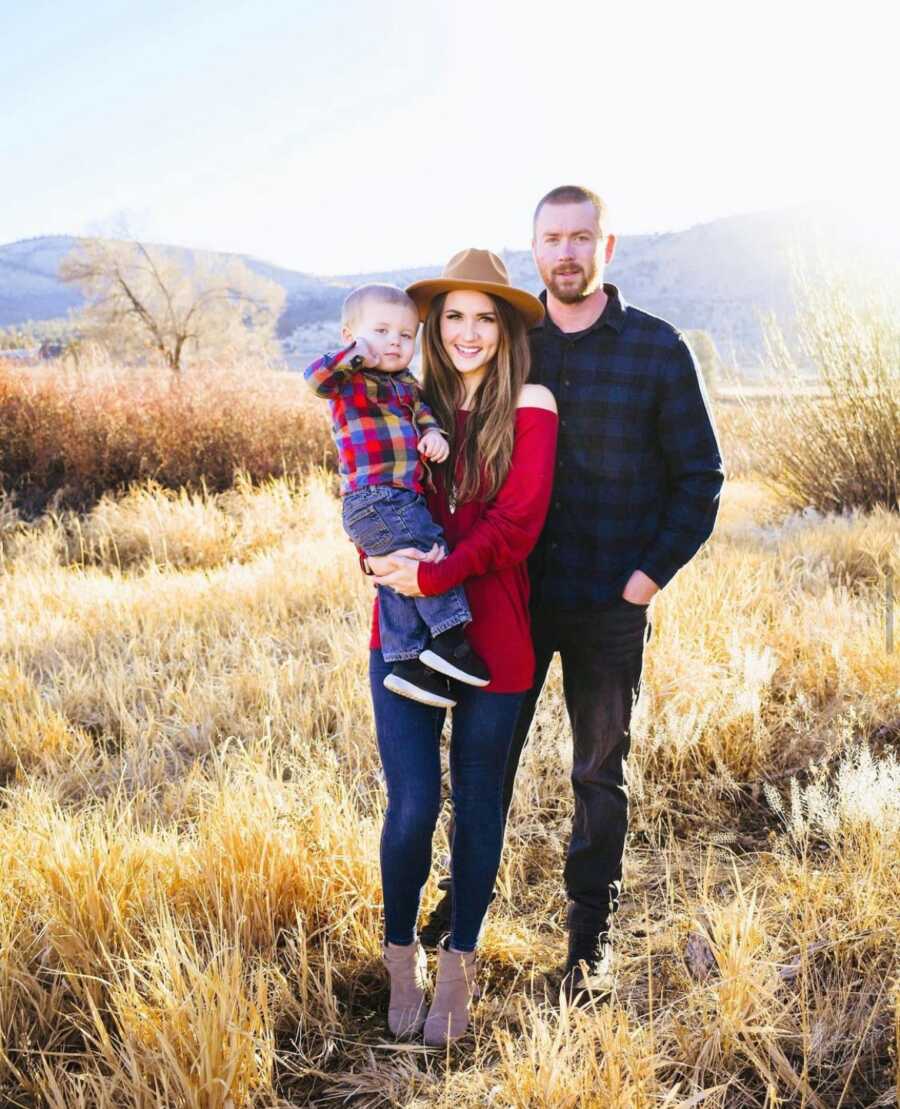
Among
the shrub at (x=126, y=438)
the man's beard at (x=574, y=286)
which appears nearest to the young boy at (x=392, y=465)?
the man's beard at (x=574, y=286)

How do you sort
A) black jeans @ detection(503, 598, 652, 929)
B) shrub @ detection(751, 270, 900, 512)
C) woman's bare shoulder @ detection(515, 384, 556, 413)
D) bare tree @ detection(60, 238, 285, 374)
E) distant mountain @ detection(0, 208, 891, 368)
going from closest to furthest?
woman's bare shoulder @ detection(515, 384, 556, 413) < black jeans @ detection(503, 598, 652, 929) < shrub @ detection(751, 270, 900, 512) < bare tree @ detection(60, 238, 285, 374) < distant mountain @ detection(0, 208, 891, 368)

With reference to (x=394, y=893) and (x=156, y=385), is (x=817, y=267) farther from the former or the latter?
(x=394, y=893)

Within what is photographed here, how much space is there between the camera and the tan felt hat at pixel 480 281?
231 centimetres

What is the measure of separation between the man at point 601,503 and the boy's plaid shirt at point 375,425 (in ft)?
1.48

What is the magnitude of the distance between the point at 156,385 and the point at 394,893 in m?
9.52

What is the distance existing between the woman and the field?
220 mm

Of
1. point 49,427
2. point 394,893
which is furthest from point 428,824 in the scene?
point 49,427

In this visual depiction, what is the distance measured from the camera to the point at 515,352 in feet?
7.80

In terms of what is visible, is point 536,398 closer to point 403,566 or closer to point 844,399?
point 403,566

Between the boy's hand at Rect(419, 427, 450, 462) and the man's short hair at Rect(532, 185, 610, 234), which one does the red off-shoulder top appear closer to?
the boy's hand at Rect(419, 427, 450, 462)

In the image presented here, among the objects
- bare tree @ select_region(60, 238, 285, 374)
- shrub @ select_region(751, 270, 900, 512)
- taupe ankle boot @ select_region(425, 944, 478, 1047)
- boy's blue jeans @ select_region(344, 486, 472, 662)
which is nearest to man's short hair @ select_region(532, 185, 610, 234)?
boy's blue jeans @ select_region(344, 486, 472, 662)

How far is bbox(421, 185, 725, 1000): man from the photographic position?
2455mm

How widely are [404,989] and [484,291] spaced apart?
1850 mm

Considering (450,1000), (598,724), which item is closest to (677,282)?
(598,724)
